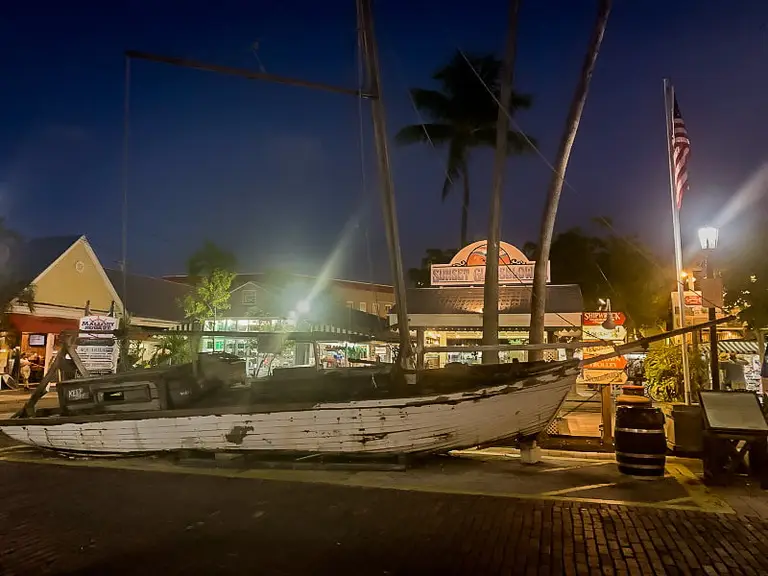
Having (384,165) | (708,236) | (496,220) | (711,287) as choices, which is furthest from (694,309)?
(384,165)

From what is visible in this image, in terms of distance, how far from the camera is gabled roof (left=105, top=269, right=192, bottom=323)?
1302 inches

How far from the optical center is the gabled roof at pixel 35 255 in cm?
2617

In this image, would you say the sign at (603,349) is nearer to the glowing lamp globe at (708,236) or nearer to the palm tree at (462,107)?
the glowing lamp globe at (708,236)

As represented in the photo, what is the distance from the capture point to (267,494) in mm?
7734

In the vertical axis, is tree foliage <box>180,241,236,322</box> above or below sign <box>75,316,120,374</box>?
above

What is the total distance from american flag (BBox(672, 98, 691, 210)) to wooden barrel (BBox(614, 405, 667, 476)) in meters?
7.48

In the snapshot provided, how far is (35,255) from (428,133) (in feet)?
65.7

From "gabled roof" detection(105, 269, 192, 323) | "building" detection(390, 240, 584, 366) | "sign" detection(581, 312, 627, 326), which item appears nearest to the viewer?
"sign" detection(581, 312, 627, 326)

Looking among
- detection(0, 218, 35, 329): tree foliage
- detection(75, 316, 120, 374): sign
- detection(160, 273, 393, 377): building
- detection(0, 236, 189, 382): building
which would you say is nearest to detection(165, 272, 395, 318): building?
detection(160, 273, 393, 377): building

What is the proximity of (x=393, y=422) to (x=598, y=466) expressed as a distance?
346cm

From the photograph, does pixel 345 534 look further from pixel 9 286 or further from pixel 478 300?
pixel 9 286

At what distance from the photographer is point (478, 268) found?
72.1 ft

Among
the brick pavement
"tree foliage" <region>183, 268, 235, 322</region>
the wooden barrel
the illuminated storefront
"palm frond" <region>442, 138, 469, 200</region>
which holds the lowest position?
the brick pavement

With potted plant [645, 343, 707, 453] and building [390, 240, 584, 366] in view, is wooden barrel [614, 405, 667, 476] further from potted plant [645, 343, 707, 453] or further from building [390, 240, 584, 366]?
building [390, 240, 584, 366]
